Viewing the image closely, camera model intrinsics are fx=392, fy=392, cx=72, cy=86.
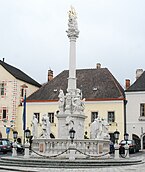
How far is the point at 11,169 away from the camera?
1967 cm

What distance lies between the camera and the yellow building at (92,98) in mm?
48175

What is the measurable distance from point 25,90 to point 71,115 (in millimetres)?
27959

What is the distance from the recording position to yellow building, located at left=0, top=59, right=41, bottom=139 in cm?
5312

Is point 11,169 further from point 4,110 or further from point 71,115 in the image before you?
point 4,110

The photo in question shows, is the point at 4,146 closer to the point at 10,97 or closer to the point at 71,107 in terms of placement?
the point at 71,107

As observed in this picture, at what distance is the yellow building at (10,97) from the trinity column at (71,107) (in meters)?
25.2

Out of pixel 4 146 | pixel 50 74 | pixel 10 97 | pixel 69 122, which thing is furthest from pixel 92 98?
pixel 69 122

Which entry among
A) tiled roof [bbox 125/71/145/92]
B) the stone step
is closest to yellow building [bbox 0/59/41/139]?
tiled roof [bbox 125/71/145/92]

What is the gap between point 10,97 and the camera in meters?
54.2

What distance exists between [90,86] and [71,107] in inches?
932

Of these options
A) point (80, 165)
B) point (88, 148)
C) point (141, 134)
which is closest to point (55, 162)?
point (80, 165)

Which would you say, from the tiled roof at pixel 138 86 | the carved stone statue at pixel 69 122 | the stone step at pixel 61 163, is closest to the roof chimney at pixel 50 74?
→ the tiled roof at pixel 138 86

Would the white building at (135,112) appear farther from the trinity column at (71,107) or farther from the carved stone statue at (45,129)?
the carved stone statue at (45,129)

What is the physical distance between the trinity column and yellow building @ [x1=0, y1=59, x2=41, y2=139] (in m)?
25.2
